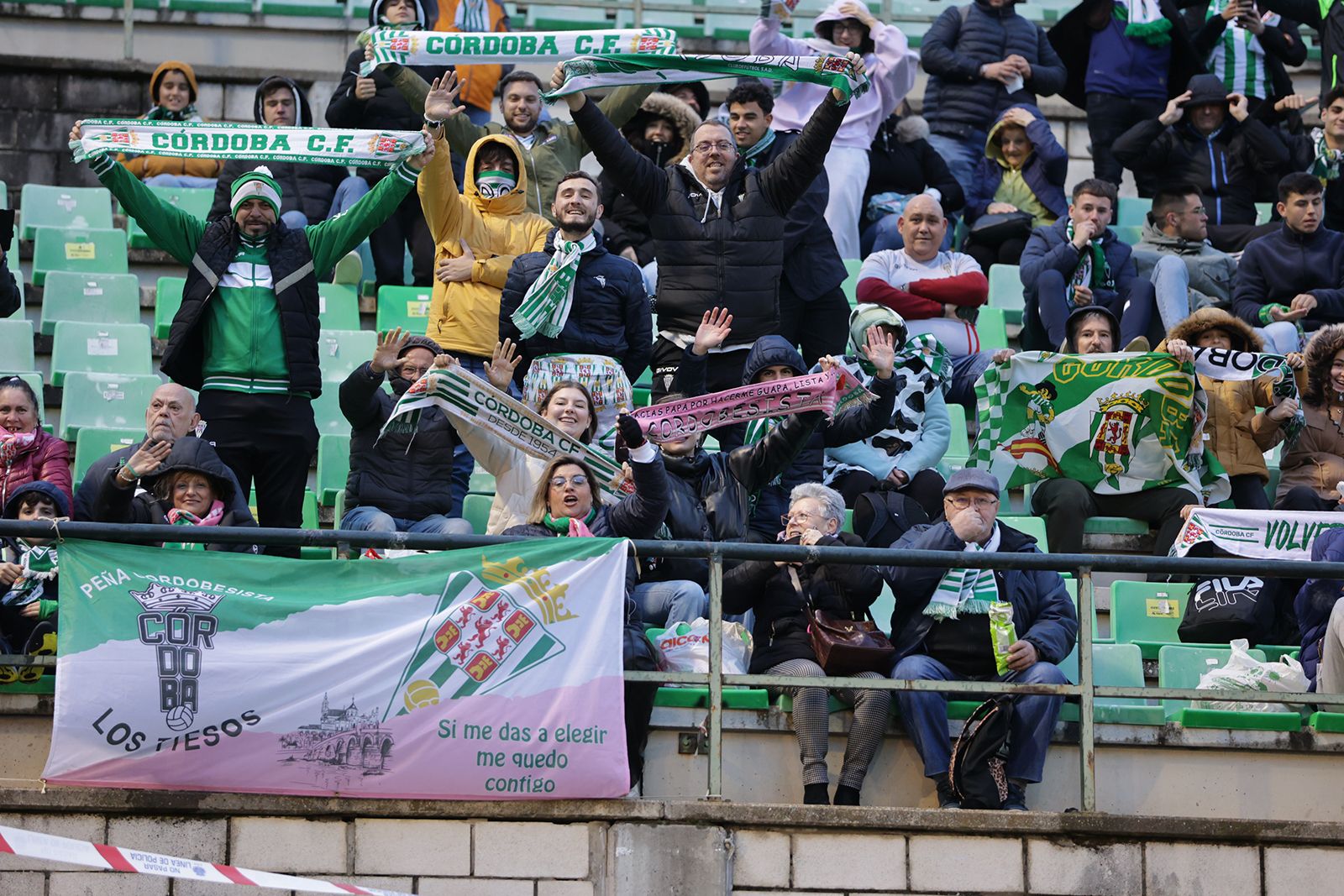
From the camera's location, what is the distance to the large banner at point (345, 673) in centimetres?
820

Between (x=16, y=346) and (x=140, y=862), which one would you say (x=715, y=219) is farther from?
(x=140, y=862)

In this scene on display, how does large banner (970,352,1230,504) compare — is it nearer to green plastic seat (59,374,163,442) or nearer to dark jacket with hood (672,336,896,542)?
dark jacket with hood (672,336,896,542)

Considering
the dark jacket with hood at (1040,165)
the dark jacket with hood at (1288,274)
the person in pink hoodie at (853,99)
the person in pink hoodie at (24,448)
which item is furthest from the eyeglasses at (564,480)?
the dark jacket with hood at (1040,165)

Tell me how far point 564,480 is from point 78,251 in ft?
16.7

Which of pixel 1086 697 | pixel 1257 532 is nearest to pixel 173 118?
pixel 1257 532

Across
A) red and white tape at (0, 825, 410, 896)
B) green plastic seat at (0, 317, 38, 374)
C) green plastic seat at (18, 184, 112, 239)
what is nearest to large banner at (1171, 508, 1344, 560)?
red and white tape at (0, 825, 410, 896)

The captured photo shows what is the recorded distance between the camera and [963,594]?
29.0 feet

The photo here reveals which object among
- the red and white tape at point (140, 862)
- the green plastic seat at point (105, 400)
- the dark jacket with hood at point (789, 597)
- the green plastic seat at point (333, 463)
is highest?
the green plastic seat at point (105, 400)

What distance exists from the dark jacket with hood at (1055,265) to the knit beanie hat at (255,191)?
4.26 metres

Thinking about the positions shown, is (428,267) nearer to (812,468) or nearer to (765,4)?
(765,4)

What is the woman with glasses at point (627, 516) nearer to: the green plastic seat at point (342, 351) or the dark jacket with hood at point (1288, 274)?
the green plastic seat at point (342, 351)

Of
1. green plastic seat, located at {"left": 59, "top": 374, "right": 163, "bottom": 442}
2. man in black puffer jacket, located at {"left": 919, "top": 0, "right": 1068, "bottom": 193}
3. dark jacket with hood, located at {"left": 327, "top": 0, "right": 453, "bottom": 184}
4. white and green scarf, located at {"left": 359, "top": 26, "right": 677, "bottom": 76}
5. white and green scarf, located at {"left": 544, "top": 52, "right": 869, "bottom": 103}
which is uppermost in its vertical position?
man in black puffer jacket, located at {"left": 919, "top": 0, "right": 1068, "bottom": 193}

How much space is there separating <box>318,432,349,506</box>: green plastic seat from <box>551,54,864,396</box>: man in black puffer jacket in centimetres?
157

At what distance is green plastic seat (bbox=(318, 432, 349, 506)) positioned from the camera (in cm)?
1105
